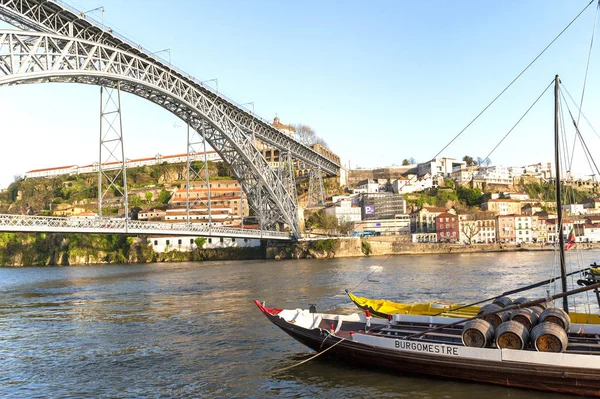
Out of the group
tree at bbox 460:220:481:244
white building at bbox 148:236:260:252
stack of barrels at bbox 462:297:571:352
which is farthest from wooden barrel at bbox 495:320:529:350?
tree at bbox 460:220:481:244

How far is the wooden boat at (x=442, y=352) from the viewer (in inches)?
390

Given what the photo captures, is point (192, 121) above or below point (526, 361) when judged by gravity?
above

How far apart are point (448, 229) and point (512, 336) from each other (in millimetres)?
66995

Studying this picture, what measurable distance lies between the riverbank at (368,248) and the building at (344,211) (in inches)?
375

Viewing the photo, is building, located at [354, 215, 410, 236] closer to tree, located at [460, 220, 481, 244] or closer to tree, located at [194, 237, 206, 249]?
tree, located at [460, 220, 481, 244]

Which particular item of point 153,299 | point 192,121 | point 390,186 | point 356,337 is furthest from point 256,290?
point 390,186

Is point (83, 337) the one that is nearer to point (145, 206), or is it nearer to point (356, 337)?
point (356, 337)

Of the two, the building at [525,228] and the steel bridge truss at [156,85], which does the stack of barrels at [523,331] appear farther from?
the building at [525,228]

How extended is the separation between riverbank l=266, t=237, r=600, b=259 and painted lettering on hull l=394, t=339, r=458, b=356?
51.8m

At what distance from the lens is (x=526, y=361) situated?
10164 mm

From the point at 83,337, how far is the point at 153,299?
369 inches

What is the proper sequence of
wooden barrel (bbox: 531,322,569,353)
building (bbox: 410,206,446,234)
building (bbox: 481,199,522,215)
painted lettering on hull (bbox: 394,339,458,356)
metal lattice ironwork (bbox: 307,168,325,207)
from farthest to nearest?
building (bbox: 481,199,522,215) < metal lattice ironwork (bbox: 307,168,325,207) < building (bbox: 410,206,446,234) < painted lettering on hull (bbox: 394,339,458,356) < wooden barrel (bbox: 531,322,569,353)

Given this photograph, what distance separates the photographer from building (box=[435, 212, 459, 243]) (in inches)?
2940

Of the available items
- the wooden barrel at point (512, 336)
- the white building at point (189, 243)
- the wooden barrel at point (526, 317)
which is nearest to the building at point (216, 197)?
the white building at point (189, 243)
